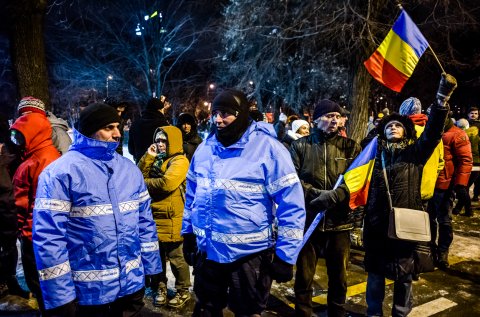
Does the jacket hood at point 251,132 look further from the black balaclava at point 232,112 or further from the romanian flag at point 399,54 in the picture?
the romanian flag at point 399,54

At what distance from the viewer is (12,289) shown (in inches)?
180

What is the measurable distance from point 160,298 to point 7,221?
178 cm

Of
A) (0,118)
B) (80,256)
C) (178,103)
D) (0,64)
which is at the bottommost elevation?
(80,256)

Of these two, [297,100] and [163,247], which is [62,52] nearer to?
[297,100]

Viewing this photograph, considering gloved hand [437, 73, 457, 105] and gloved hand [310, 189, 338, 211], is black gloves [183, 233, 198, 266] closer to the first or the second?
gloved hand [310, 189, 338, 211]

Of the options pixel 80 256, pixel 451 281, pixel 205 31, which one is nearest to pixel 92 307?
pixel 80 256

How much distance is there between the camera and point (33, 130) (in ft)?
12.2

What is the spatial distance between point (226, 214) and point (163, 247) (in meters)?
1.97

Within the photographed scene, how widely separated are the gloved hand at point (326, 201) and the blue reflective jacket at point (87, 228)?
66.2 inches

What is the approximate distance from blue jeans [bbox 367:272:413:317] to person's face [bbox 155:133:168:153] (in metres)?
2.48

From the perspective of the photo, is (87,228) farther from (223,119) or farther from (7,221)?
(7,221)

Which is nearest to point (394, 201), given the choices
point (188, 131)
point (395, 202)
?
point (395, 202)

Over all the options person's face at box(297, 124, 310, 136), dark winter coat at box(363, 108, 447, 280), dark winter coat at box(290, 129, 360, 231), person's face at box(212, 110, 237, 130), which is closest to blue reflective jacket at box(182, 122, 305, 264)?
person's face at box(212, 110, 237, 130)

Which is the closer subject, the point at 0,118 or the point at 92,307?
the point at 92,307
